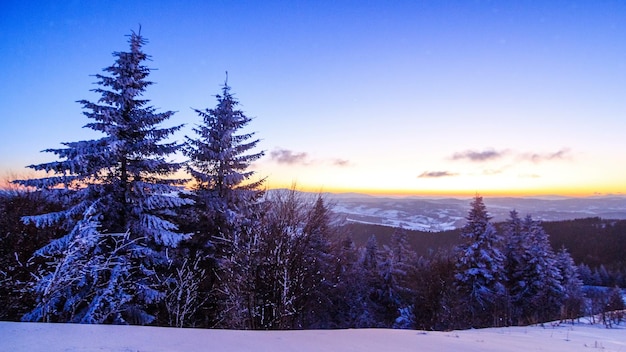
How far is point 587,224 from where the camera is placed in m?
106

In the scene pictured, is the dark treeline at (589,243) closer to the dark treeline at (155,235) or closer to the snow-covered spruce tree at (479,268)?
the snow-covered spruce tree at (479,268)

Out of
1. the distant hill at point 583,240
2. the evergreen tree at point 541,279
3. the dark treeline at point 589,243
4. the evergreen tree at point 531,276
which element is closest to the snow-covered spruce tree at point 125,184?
the evergreen tree at point 531,276

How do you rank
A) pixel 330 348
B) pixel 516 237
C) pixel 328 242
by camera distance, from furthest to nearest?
pixel 516 237 < pixel 328 242 < pixel 330 348

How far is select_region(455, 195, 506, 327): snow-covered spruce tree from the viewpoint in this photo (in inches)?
1035

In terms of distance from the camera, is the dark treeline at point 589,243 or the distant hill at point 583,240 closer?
the dark treeline at point 589,243

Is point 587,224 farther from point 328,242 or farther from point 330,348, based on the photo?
point 330,348

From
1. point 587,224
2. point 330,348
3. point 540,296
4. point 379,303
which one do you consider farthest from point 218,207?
point 587,224

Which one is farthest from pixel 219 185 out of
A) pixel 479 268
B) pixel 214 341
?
pixel 479 268

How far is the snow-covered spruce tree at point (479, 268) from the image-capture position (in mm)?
26281

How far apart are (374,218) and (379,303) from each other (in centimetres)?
16638

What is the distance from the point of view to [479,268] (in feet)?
87.9

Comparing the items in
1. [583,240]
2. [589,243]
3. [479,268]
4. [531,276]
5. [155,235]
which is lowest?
[589,243]

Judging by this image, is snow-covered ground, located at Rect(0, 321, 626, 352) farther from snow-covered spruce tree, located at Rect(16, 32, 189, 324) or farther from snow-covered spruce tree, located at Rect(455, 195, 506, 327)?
snow-covered spruce tree, located at Rect(455, 195, 506, 327)

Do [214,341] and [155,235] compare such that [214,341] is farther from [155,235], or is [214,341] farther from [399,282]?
[399,282]
